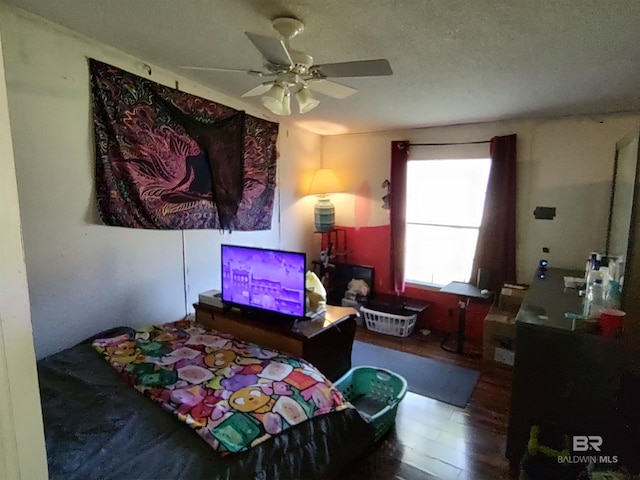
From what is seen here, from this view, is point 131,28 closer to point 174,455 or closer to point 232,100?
point 232,100

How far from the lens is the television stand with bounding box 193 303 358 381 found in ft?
7.42

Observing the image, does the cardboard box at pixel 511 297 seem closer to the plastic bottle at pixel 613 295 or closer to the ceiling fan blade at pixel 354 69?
the plastic bottle at pixel 613 295

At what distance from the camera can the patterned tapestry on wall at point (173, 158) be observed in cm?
237

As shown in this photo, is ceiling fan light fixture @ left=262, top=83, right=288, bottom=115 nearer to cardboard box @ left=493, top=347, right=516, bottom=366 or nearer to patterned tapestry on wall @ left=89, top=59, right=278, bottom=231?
patterned tapestry on wall @ left=89, top=59, right=278, bottom=231

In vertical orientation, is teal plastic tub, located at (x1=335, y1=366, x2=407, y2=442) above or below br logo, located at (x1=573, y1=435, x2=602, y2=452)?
below

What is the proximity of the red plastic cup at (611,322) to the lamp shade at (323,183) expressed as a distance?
3024 mm

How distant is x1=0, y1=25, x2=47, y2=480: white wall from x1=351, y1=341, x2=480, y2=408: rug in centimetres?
269

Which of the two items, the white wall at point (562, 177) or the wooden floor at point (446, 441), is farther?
the white wall at point (562, 177)

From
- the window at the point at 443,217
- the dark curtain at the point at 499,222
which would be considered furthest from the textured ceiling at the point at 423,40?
the window at the point at 443,217

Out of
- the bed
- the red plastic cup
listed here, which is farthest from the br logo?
the bed

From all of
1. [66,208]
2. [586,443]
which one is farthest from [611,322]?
[66,208]

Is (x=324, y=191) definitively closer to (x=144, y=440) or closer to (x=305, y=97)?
(x=305, y=97)

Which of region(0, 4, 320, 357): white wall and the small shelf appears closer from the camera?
region(0, 4, 320, 357): white wall

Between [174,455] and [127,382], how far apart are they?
0.62 m
